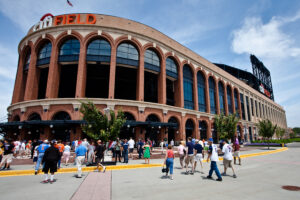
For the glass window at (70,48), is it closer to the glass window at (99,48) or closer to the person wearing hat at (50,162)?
the glass window at (99,48)

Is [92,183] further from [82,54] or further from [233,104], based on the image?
[233,104]

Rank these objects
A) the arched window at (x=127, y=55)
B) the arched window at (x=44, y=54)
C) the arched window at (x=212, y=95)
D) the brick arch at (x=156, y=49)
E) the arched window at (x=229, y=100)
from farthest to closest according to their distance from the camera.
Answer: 1. the arched window at (x=229, y=100)
2. the arched window at (x=212, y=95)
3. the brick arch at (x=156, y=49)
4. the arched window at (x=127, y=55)
5. the arched window at (x=44, y=54)

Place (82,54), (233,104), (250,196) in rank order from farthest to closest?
(233,104) → (82,54) → (250,196)

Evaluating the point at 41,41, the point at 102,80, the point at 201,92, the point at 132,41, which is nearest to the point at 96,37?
the point at 132,41

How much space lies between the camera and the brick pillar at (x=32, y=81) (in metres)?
26.1

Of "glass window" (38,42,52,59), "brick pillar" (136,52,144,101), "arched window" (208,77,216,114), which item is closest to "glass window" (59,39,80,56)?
"glass window" (38,42,52,59)

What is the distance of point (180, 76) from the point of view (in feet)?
111

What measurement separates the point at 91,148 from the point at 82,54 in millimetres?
18456

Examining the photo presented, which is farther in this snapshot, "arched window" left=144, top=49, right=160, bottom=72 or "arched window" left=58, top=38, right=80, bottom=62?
"arched window" left=144, top=49, right=160, bottom=72

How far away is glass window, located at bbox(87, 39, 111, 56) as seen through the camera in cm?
2675

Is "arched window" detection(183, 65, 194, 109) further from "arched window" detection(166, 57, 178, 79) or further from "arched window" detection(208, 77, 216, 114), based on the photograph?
"arched window" detection(208, 77, 216, 114)

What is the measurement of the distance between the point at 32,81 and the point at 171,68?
2547 cm

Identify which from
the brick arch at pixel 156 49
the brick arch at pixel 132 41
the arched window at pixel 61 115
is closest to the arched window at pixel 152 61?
the brick arch at pixel 156 49

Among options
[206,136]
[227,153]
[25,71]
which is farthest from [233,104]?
[25,71]
